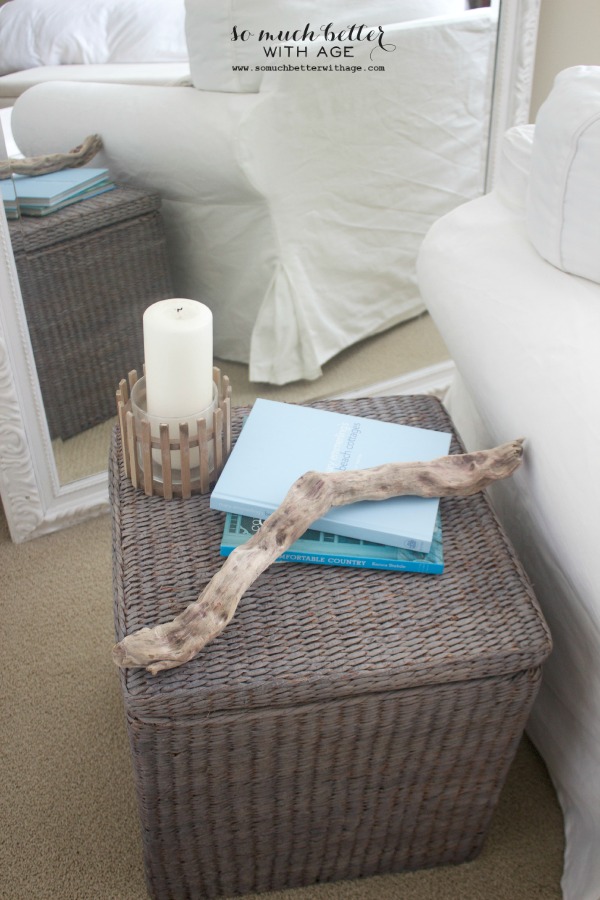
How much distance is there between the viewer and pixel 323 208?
1.55 m

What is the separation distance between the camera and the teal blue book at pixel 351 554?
2.84ft

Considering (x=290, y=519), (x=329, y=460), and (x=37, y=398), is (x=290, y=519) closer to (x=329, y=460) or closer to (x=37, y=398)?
(x=329, y=460)

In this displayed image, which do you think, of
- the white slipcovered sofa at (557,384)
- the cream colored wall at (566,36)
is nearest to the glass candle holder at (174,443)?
the white slipcovered sofa at (557,384)

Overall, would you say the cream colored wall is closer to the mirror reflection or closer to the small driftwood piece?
the mirror reflection

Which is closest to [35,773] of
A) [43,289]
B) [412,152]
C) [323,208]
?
[43,289]

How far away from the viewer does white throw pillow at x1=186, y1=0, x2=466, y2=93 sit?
4.27 feet

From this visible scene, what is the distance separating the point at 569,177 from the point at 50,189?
80 centimetres

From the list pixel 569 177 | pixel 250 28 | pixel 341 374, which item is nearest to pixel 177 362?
pixel 569 177

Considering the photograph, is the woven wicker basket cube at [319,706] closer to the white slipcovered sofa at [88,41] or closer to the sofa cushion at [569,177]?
the sofa cushion at [569,177]

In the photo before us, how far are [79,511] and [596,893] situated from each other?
102cm

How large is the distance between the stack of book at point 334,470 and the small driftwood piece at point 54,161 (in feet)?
1.86

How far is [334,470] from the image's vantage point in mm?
935

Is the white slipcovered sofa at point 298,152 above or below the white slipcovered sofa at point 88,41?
below

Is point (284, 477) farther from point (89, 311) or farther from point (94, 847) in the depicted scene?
point (89, 311)
